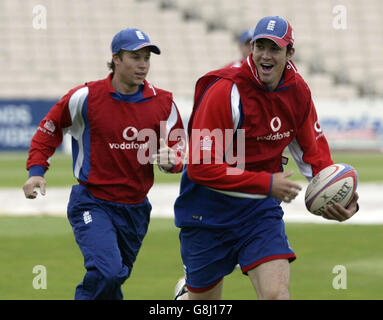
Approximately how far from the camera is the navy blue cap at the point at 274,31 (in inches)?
237

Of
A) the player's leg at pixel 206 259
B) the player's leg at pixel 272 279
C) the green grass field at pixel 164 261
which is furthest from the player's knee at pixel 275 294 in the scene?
the green grass field at pixel 164 261

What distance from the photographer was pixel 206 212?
252 inches

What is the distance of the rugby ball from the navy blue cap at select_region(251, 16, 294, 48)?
3.62 ft

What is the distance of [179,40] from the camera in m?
39.8

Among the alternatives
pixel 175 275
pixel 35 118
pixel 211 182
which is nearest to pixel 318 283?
pixel 175 275

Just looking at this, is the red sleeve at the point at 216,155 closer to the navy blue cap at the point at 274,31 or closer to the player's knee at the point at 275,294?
the navy blue cap at the point at 274,31

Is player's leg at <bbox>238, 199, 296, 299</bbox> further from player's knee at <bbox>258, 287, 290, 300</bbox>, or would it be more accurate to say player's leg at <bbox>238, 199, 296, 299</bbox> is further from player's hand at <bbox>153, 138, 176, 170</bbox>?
player's hand at <bbox>153, 138, 176, 170</bbox>

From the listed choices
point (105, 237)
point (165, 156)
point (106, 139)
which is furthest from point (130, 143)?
point (105, 237)

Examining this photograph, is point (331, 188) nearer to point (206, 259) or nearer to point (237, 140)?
point (237, 140)

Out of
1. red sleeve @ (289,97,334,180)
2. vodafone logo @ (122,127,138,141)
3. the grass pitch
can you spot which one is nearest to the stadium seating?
the grass pitch

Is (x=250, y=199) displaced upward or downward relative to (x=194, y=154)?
downward

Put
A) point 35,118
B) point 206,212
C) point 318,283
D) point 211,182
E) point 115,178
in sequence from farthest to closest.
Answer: point 35,118, point 318,283, point 115,178, point 206,212, point 211,182

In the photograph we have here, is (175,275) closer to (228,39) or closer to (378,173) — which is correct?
(378,173)

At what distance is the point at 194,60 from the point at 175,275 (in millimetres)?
29536
